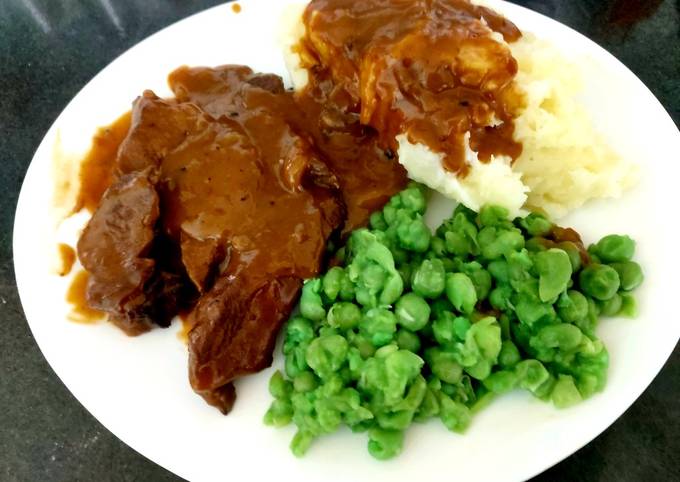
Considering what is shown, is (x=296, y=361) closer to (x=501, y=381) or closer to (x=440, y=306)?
(x=440, y=306)

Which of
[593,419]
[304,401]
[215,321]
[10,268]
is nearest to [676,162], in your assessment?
[593,419]

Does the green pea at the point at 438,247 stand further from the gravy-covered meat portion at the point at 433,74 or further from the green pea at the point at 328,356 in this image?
the green pea at the point at 328,356

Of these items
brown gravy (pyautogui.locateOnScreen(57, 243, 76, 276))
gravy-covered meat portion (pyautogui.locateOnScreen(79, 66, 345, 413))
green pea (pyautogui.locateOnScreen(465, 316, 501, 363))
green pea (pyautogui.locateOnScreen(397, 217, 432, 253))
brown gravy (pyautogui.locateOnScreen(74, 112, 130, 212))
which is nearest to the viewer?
green pea (pyautogui.locateOnScreen(465, 316, 501, 363))

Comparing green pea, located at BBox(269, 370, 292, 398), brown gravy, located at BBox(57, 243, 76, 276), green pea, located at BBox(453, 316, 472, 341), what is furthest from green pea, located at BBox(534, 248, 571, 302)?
brown gravy, located at BBox(57, 243, 76, 276)

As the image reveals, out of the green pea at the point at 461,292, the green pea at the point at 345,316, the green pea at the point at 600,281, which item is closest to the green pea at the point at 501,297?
the green pea at the point at 461,292

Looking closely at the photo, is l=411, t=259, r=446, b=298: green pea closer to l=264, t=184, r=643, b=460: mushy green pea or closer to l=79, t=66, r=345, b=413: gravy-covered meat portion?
Result: l=264, t=184, r=643, b=460: mushy green pea

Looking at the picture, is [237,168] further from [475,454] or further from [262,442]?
[475,454]
